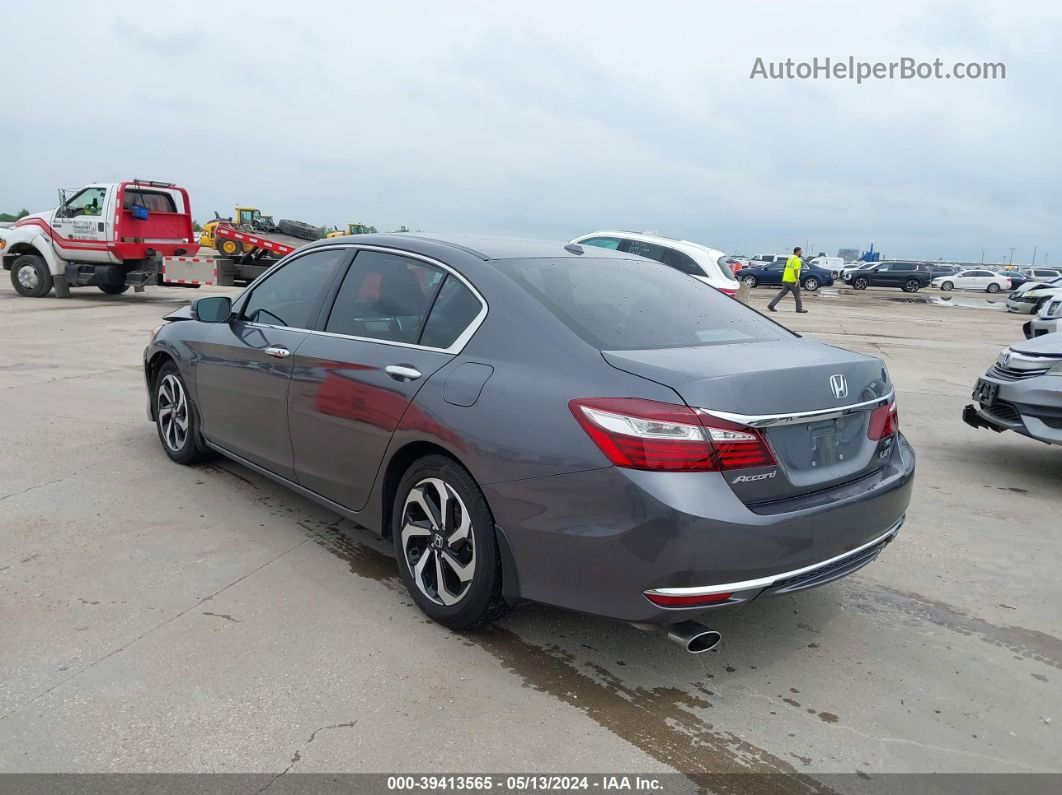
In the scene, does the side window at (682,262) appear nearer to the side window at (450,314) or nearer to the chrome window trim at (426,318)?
the chrome window trim at (426,318)

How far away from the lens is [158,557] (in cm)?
399

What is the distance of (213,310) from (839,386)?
3.54 metres

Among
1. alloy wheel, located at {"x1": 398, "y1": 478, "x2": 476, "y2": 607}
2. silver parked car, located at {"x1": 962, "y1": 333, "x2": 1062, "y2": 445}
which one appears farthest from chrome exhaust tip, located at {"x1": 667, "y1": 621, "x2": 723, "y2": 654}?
silver parked car, located at {"x1": 962, "y1": 333, "x2": 1062, "y2": 445}

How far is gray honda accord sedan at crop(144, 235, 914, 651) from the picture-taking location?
2.68 metres

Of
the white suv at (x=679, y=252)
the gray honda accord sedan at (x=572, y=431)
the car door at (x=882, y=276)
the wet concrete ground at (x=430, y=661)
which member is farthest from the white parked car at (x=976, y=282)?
the gray honda accord sedan at (x=572, y=431)

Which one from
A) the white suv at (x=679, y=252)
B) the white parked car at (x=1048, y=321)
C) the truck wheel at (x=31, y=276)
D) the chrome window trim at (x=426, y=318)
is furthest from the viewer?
the truck wheel at (x=31, y=276)

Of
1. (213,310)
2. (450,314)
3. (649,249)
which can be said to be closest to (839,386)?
(450,314)

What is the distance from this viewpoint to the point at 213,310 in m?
4.82

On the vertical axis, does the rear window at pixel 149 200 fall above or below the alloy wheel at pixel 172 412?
above

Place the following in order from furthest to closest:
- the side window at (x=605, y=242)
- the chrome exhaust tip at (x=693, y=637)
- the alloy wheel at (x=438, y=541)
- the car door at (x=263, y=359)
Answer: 1. the side window at (x=605, y=242)
2. the car door at (x=263, y=359)
3. the alloy wheel at (x=438, y=541)
4. the chrome exhaust tip at (x=693, y=637)

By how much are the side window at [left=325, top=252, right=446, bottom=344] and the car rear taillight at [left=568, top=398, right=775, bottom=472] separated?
1.19 m

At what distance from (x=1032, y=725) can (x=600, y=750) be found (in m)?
1.53

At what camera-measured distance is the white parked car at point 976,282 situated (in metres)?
48.8

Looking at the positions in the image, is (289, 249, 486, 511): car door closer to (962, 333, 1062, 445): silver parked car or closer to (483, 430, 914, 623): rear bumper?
(483, 430, 914, 623): rear bumper
